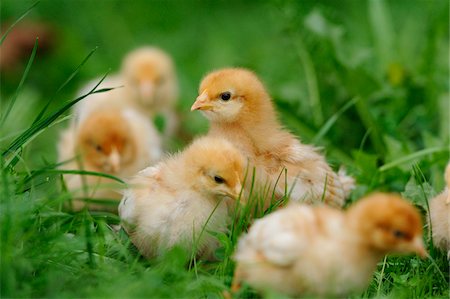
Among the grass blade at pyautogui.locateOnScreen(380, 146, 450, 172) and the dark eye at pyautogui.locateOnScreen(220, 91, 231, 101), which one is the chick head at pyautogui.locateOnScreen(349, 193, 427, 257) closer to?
the dark eye at pyautogui.locateOnScreen(220, 91, 231, 101)

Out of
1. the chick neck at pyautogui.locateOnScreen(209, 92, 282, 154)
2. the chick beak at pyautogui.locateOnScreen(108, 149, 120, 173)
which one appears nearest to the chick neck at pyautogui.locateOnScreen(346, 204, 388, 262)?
the chick neck at pyautogui.locateOnScreen(209, 92, 282, 154)

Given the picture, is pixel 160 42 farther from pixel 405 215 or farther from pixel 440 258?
pixel 405 215

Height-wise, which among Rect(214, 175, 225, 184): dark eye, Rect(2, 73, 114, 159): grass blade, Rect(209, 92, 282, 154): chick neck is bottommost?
Rect(214, 175, 225, 184): dark eye

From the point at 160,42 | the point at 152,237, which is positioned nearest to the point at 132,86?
the point at 160,42

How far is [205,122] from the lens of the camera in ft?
19.8

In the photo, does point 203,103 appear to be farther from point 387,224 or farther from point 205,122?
point 205,122

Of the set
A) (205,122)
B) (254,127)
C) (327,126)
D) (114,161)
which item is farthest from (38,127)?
(205,122)

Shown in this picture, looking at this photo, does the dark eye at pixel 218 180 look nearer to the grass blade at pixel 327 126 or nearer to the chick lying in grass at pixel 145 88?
the grass blade at pixel 327 126

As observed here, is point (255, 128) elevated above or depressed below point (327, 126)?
above

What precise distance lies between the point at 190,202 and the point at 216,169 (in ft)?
0.60

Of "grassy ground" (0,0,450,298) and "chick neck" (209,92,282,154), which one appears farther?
"chick neck" (209,92,282,154)

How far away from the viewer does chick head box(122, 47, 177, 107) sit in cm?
600

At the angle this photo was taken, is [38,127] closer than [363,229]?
No

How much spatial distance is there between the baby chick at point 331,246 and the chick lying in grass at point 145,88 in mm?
3203
